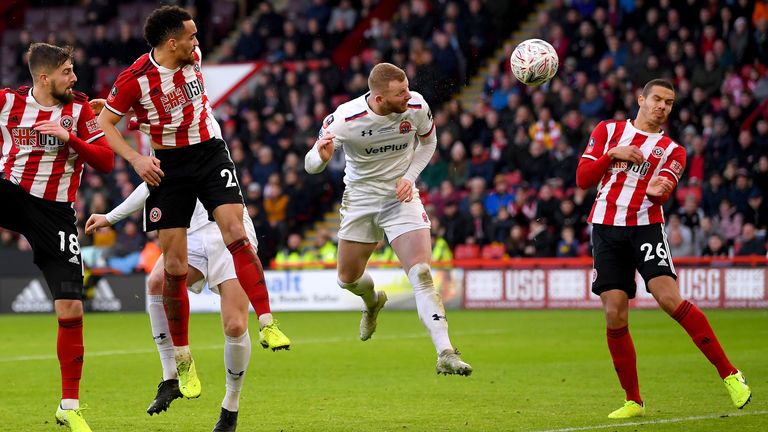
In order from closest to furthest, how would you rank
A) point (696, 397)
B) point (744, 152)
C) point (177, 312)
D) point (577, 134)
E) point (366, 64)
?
point (177, 312) → point (696, 397) → point (744, 152) → point (577, 134) → point (366, 64)

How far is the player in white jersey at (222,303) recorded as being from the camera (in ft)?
27.4

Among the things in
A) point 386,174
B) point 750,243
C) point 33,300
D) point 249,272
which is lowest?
point 33,300

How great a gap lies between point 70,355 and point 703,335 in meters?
4.57

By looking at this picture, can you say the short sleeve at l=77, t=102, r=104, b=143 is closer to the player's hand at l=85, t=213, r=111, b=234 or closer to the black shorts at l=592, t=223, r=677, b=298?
the player's hand at l=85, t=213, r=111, b=234

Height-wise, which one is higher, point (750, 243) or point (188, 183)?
point (188, 183)

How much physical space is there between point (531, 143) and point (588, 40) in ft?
8.02

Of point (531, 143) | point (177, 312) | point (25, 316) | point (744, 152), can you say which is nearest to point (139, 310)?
point (25, 316)

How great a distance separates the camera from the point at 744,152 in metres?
21.1

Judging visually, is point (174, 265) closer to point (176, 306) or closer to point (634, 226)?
point (176, 306)

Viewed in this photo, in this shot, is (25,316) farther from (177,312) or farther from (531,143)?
(177,312)

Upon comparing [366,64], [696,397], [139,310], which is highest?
[366,64]

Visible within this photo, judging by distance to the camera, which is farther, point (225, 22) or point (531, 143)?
point (225, 22)

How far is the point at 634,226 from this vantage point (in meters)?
9.37

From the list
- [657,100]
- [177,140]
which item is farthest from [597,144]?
[177,140]
